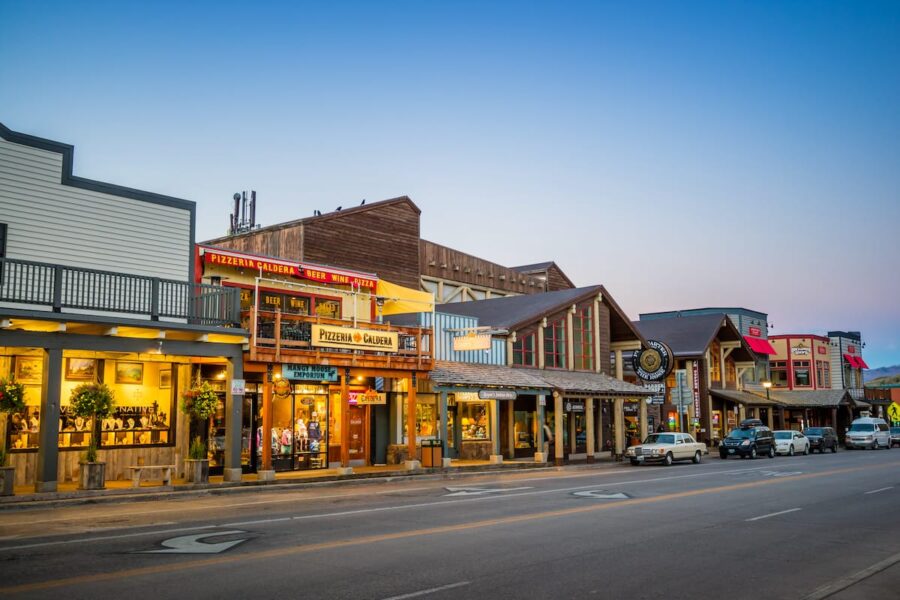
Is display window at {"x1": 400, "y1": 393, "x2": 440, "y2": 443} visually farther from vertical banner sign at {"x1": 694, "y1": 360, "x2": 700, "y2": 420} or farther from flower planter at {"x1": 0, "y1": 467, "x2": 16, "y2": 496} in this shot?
vertical banner sign at {"x1": 694, "y1": 360, "x2": 700, "y2": 420}

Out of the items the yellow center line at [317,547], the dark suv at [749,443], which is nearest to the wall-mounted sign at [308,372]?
the yellow center line at [317,547]

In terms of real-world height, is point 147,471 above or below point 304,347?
below

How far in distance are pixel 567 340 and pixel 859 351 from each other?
188ft

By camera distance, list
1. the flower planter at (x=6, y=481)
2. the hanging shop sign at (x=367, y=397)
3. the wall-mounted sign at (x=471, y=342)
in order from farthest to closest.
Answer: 1. the wall-mounted sign at (x=471, y=342)
2. the hanging shop sign at (x=367, y=397)
3. the flower planter at (x=6, y=481)

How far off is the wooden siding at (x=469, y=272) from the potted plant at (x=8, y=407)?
28461 millimetres

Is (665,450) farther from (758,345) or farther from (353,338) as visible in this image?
(758,345)

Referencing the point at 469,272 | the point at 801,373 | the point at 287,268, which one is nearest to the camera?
the point at 287,268

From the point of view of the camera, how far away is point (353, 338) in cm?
2572

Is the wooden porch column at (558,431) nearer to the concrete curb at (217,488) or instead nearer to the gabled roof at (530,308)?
the concrete curb at (217,488)

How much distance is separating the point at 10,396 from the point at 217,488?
5571 millimetres

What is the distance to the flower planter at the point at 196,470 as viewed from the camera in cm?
2162

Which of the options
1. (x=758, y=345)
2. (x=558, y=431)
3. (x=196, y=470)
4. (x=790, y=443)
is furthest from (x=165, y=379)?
(x=758, y=345)

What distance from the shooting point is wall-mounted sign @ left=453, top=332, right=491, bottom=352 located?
30672 mm

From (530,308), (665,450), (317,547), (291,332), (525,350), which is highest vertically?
(530,308)
